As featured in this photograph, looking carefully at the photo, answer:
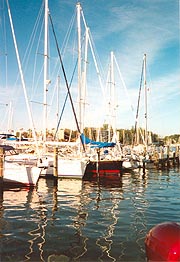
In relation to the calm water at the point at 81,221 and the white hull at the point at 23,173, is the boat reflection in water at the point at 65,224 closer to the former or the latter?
the calm water at the point at 81,221

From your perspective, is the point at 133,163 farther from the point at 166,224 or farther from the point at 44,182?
the point at 166,224

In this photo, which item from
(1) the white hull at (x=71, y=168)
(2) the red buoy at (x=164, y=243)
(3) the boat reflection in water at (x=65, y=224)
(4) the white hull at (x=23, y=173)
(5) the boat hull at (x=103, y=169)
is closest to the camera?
(2) the red buoy at (x=164, y=243)

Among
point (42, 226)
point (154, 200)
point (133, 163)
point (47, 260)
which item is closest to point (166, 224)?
point (47, 260)

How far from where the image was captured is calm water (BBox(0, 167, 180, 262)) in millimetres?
8109

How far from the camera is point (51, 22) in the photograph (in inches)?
1014

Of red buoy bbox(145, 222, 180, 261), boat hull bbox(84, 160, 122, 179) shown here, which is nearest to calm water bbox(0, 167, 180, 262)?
red buoy bbox(145, 222, 180, 261)

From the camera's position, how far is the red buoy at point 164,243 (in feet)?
15.6

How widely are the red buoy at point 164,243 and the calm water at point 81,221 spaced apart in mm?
2810

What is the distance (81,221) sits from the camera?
37.3 feet

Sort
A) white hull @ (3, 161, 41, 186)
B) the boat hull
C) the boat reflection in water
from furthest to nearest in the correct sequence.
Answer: the boat hull → white hull @ (3, 161, 41, 186) → the boat reflection in water

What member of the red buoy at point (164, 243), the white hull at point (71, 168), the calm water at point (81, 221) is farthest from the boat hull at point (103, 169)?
the red buoy at point (164, 243)

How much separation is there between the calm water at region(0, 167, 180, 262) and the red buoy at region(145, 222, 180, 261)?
2.81 metres

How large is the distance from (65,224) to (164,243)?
21.8 ft

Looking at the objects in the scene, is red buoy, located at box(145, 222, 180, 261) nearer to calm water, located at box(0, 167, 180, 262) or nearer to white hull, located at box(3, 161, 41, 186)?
calm water, located at box(0, 167, 180, 262)
